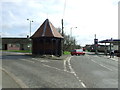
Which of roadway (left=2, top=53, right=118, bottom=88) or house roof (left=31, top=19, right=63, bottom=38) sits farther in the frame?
house roof (left=31, top=19, right=63, bottom=38)

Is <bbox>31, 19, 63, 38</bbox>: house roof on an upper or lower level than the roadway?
upper

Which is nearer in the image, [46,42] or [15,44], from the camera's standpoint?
[46,42]

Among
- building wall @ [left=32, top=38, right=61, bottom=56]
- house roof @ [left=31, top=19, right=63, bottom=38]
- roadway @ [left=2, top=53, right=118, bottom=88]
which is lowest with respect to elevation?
roadway @ [left=2, top=53, right=118, bottom=88]

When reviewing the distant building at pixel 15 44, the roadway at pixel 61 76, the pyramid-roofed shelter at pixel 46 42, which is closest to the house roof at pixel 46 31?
the pyramid-roofed shelter at pixel 46 42

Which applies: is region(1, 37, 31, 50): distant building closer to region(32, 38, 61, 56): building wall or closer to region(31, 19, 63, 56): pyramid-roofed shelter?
region(31, 19, 63, 56): pyramid-roofed shelter

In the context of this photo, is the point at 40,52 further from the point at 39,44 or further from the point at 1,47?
the point at 1,47

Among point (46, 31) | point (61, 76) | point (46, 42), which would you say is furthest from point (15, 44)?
point (61, 76)

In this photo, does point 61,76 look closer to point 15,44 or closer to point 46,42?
point 46,42

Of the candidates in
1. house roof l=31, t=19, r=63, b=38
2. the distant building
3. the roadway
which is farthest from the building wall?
the distant building

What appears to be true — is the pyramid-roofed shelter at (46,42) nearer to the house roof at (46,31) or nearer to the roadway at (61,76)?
the house roof at (46,31)

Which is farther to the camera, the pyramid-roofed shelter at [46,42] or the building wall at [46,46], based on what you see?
the building wall at [46,46]

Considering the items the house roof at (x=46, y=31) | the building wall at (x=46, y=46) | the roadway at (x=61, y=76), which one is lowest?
the roadway at (x=61, y=76)

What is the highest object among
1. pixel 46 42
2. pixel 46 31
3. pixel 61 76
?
pixel 46 31

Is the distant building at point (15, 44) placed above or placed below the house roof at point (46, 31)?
below
